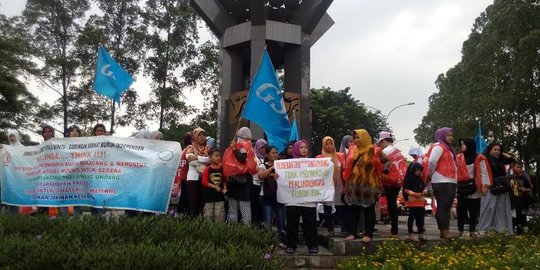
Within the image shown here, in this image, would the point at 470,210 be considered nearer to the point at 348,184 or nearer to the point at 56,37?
the point at 348,184

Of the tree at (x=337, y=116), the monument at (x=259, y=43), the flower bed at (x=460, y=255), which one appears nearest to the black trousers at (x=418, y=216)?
the flower bed at (x=460, y=255)

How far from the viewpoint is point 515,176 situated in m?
8.55

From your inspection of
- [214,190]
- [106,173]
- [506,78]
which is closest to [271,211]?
[214,190]

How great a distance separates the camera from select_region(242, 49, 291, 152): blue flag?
7684mm

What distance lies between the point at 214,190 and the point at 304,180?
3.84 feet

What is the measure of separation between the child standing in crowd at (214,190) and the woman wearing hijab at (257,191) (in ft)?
1.64

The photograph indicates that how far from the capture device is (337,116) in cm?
3569

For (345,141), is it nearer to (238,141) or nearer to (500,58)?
(238,141)

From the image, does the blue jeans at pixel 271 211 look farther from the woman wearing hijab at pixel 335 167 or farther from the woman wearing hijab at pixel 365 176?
the woman wearing hijab at pixel 365 176

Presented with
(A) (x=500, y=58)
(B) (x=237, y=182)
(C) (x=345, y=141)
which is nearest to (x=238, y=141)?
(B) (x=237, y=182)

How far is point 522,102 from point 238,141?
25.9 m

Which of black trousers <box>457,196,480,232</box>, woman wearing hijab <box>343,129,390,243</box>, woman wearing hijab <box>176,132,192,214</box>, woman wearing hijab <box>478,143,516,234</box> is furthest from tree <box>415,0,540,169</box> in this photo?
woman wearing hijab <box>176,132,192,214</box>

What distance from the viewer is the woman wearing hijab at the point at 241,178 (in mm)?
6664

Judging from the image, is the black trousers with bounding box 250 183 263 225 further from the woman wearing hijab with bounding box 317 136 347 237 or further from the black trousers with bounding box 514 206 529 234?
the black trousers with bounding box 514 206 529 234
